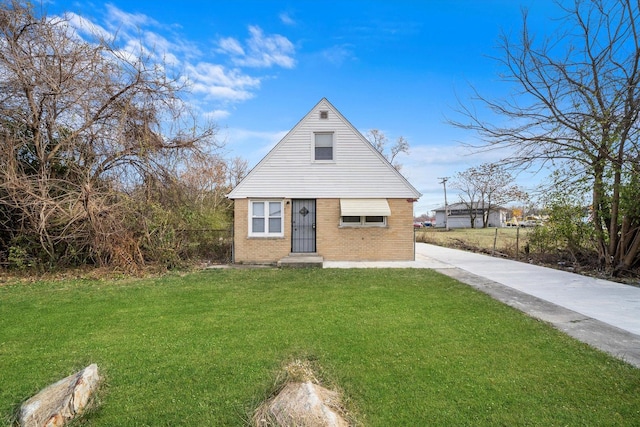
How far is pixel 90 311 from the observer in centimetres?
604

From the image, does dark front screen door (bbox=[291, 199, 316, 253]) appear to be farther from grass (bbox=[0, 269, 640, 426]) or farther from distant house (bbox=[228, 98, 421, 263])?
grass (bbox=[0, 269, 640, 426])

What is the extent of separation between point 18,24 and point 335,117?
10.1m

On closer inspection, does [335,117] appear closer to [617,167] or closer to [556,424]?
[617,167]

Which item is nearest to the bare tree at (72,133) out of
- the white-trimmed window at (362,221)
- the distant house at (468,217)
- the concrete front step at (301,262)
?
the concrete front step at (301,262)

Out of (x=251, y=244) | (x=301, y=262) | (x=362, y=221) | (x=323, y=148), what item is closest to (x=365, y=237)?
(x=362, y=221)

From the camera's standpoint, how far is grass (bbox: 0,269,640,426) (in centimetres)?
287

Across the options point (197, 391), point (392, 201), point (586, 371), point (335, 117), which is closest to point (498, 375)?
point (586, 371)

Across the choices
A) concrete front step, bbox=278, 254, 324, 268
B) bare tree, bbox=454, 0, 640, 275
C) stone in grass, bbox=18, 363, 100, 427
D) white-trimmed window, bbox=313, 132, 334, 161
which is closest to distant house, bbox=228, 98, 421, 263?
white-trimmed window, bbox=313, 132, 334, 161

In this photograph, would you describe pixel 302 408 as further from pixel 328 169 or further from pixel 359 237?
pixel 328 169

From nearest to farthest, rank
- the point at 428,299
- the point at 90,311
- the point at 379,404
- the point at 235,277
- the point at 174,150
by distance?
the point at 379,404 → the point at 90,311 → the point at 428,299 → the point at 235,277 → the point at 174,150

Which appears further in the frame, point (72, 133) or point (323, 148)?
point (323, 148)

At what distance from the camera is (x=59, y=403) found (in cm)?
272

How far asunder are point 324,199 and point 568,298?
8.36m

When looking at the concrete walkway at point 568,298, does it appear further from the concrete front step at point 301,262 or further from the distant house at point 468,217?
the distant house at point 468,217
